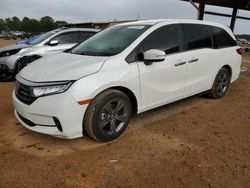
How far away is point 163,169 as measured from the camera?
2855mm

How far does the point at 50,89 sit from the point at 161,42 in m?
1.96

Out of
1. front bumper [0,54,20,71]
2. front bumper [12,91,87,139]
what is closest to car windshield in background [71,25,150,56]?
front bumper [12,91,87,139]

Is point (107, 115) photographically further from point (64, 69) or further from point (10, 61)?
point (10, 61)

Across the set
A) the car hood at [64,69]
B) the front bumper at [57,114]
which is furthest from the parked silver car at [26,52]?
the front bumper at [57,114]

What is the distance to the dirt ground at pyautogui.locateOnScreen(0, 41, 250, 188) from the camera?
267 centimetres

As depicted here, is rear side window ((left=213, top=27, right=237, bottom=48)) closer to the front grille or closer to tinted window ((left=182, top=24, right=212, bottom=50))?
tinted window ((left=182, top=24, right=212, bottom=50))

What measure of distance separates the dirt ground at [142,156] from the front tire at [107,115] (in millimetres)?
160

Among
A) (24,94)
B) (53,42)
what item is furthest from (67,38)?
(24,94)

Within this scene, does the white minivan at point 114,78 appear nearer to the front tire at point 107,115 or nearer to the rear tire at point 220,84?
the front tire at point 107,115

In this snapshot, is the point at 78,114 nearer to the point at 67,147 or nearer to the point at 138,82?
the point at 67,147

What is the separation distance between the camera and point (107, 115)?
3.40 meters

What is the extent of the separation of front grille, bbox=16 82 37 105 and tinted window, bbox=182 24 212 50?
2.74 metres

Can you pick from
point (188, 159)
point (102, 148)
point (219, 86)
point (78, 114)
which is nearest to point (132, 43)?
point (78, 114)

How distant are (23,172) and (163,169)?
1.61 metres
